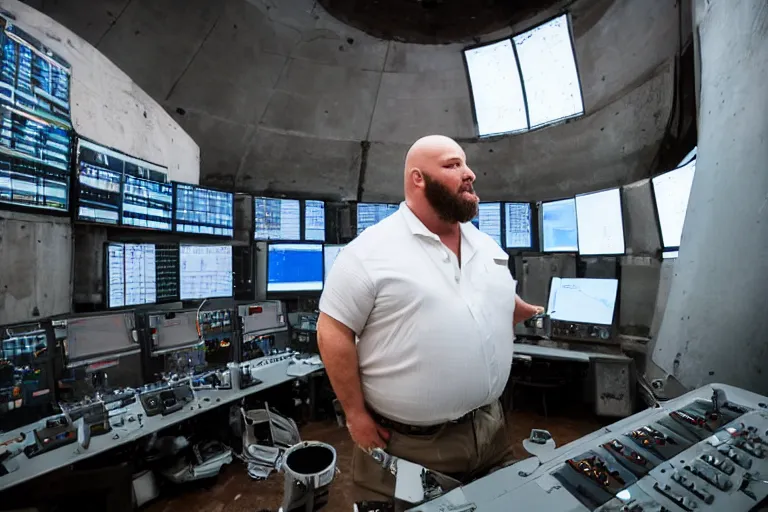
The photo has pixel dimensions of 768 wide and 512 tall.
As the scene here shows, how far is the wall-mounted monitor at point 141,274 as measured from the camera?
8.14 ft

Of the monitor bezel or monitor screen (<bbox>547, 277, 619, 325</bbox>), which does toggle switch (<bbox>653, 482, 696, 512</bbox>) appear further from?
the monitor bezel

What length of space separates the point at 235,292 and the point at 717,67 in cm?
356

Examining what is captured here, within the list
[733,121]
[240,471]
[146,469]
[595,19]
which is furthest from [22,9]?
[595,19]

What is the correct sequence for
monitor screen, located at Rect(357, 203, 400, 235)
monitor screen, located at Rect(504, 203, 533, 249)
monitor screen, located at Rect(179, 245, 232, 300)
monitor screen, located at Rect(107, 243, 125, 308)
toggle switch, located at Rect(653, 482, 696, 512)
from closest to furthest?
toggle switch, located at Rect(653, 482, 696, 512) < monitor screen, located at Rect(107, 243, 125, 308) < monitor screen, located at Rect(179, 245, 232, 300) < monitor screen, located at Rect(504, 203, 533, 249) < monitor screen, located at Rect(357, 203, 400, 235)

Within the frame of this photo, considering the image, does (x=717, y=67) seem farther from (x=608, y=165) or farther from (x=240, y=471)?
(x=240, y=471)

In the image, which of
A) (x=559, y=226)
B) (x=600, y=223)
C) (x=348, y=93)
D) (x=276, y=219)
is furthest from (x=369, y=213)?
(x=600, y=223)

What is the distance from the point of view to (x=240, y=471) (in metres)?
2.74

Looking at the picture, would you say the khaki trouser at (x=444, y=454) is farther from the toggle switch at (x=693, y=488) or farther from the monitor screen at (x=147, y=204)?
the monitor screen at (x=147, y=204)

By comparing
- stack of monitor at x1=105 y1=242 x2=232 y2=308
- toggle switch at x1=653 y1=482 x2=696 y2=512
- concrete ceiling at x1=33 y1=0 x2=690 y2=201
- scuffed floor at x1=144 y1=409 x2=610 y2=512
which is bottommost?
scuffed floor at x1=144 y1=409 x2=610 y2=512

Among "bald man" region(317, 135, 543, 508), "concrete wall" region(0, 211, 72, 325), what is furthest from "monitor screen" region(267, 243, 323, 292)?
"bald man" region(317, 135, 543, 508)

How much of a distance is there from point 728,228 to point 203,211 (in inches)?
130

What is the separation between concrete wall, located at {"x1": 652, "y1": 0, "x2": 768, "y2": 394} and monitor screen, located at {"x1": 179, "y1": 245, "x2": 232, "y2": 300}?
2.99 metres

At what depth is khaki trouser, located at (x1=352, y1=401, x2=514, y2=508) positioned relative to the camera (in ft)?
3.90

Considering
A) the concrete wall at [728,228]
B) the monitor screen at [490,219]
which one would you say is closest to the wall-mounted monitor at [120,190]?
the monitor screen at [490,219]
